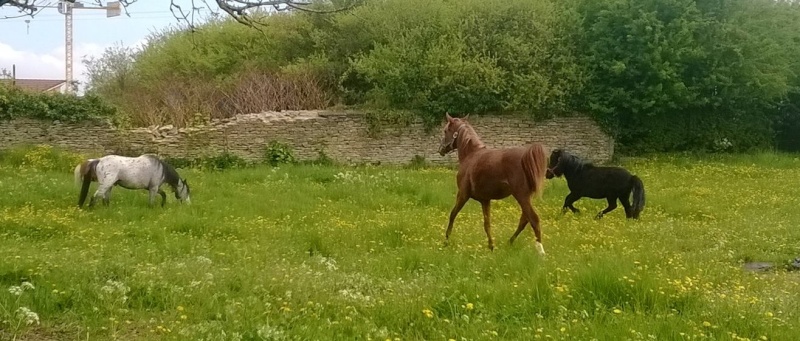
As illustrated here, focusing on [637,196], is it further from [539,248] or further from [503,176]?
[539,248]

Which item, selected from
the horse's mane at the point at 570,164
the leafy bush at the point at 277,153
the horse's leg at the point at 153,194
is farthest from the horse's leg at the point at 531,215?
the leafy bush at the point at 277,153

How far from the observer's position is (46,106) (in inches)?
912

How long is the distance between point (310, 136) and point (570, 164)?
1204 centimetres

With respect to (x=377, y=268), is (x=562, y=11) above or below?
above

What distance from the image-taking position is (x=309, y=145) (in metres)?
24.1

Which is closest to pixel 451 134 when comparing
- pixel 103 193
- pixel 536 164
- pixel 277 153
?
pixel 536 164

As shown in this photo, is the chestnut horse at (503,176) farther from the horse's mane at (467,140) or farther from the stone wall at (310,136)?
the stone wall at (310,136)

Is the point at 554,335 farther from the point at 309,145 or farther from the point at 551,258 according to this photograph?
the point at 309,145

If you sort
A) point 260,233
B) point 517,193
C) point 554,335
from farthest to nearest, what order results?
1. point 260,233
2. point 517,193
3. point 554,335

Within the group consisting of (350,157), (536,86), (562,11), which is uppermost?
(562,11)

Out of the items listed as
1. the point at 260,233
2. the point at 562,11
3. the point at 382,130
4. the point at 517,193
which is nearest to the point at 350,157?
the point at 382,130

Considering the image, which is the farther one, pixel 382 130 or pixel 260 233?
pixel 382 130

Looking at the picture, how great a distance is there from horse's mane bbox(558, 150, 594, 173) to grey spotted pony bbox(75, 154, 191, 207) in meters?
6.82

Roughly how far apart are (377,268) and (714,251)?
15.3 ft
